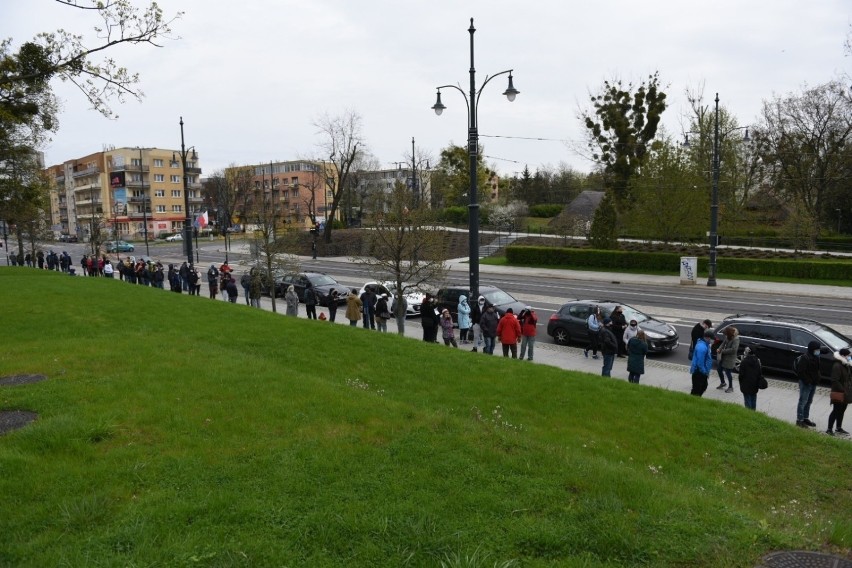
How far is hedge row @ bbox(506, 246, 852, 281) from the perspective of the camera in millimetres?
32500

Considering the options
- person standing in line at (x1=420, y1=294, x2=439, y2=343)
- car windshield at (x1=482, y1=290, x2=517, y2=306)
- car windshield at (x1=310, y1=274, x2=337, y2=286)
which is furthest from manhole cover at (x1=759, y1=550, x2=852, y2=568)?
car windshield at (x1=310, y1=274, x2=337, y2=286)

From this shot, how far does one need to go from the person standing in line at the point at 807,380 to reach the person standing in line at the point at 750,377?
61 cm

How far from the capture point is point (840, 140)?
44688 mm

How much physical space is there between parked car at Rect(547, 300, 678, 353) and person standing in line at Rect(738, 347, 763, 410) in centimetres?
524

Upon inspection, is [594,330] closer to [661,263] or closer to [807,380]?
[807,380]

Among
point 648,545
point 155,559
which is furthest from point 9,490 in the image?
point 648,545

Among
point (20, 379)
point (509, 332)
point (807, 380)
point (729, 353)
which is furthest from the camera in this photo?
point (509, 332)

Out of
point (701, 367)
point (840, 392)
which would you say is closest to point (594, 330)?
point (701, 367)

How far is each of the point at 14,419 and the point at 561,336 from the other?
14132mm

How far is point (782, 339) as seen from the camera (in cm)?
1444

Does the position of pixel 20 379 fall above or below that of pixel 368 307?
above

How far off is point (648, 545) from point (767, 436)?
4984 mm

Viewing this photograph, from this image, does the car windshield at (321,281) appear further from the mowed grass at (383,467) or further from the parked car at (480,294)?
the mowed grass at (383,467)

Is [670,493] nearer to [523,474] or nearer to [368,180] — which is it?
[523,474]
